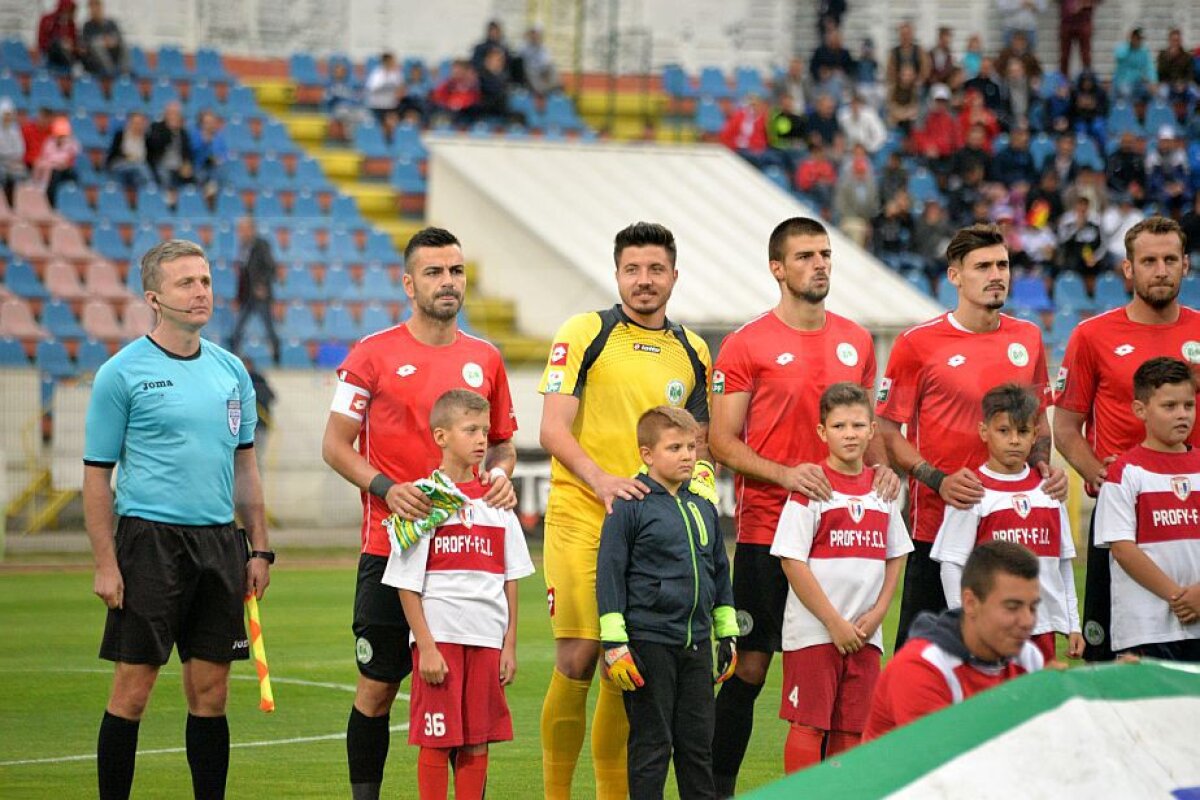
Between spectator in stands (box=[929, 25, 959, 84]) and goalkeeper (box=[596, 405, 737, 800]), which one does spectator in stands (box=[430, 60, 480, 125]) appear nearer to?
spectator in stands (box=[929, 25, 959, 84])

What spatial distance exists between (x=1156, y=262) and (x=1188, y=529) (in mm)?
1119

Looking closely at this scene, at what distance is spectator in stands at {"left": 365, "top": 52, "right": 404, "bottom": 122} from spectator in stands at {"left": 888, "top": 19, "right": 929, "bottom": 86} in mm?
7612

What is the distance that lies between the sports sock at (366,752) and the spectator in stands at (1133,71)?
25125 mm

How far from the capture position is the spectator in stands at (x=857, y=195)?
1011 inches

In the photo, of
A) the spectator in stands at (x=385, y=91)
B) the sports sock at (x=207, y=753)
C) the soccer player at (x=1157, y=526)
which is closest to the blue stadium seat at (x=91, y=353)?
the spectator in stands at (x=385, y=91)

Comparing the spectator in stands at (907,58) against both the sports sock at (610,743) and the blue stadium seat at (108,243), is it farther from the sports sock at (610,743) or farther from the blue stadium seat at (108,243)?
the sports sock at (610,743)

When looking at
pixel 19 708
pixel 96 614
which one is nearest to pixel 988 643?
pixel 19 708

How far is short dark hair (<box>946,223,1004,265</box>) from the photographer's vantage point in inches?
300

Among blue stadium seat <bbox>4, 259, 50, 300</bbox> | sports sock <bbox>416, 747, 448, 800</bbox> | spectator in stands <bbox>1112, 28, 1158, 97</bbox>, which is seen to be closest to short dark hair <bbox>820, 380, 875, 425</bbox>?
sports sock <bbox>416, 747, 448, 800</bbox>

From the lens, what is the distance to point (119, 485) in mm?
7215

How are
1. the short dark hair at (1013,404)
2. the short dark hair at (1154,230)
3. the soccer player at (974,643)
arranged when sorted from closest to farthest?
1. the soccer player at (974,643)
2. the short dark hair at (1013,404)
3. the short dark hair at (1154,230)

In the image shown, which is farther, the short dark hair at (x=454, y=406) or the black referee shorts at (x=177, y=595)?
the black referee shorts at (x=177, y=595)

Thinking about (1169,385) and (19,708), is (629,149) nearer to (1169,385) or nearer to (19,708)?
(19,708)

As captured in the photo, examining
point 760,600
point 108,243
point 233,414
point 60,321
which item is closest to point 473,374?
point 233,414
